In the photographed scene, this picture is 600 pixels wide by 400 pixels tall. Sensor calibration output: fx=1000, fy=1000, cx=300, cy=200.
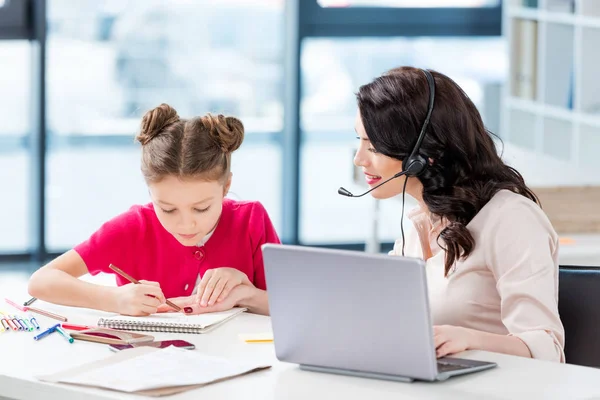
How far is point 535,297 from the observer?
1.74m

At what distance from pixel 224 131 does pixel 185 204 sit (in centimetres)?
19

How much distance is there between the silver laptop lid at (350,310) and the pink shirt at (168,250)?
0.64m

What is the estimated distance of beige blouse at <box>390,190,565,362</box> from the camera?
1.75m

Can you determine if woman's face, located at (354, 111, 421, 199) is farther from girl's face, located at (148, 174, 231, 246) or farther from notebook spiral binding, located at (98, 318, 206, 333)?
notebook spiral binding, located at (98, 318, 206, 333)

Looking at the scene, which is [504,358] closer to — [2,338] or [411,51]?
[2,338]

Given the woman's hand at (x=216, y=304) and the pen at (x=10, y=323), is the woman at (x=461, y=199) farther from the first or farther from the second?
the pen at (x=10, y=323)

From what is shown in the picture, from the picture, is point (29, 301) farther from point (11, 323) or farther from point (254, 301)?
point (254, 301)

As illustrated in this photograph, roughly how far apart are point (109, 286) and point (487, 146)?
81 cm

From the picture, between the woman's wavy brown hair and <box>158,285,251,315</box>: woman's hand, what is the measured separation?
40 centimetres

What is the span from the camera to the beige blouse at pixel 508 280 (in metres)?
1.75

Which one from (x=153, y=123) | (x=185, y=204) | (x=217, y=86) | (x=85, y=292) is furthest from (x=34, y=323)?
(x=217, y=86)

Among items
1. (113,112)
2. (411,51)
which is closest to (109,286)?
(113,112)

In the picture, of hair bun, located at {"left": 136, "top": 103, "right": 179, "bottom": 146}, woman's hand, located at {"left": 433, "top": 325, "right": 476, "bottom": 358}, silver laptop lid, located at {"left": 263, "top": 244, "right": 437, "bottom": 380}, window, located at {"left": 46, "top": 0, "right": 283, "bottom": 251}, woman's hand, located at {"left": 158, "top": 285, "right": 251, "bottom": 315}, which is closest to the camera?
silver laptop lid, located at {"left": 263, "top": 244, "right": 437, "bottom": 380}

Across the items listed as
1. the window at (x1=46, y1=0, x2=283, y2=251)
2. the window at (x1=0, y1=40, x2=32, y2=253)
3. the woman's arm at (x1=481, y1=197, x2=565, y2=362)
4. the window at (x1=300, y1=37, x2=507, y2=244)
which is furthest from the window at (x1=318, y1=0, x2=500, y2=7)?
the woman's arm at (x1=481, y1=197, x2=565, y2=362)
